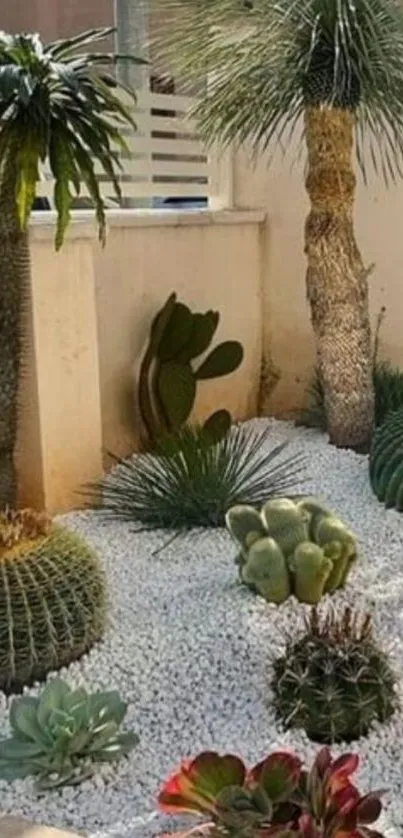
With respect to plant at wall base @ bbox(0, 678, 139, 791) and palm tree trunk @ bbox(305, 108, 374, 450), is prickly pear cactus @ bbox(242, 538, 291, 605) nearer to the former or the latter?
plant at wall base @ bbox(0, 678, 139, 791)

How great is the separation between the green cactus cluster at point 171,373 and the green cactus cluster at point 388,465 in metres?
0.80

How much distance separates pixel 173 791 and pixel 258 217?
4.56 m

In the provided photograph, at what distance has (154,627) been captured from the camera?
3121mm

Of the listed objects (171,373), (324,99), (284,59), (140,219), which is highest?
(284,59)

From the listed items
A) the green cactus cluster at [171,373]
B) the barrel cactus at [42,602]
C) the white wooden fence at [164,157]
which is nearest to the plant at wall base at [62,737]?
the barrel cactus at [42,602]

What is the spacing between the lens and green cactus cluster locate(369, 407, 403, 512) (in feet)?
13.7

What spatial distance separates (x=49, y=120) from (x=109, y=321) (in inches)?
67.5

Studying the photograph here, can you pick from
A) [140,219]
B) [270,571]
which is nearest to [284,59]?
[140,219]

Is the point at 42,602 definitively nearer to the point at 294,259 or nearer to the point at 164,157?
the point at 164,157

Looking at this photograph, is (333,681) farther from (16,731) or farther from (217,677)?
(16,731)

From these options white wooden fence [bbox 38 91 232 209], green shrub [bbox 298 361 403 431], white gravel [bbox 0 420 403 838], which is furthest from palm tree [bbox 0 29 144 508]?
green shrub [bbox 298 361 403 431]

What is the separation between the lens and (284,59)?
14.7 feet

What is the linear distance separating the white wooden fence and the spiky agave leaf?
143 cm

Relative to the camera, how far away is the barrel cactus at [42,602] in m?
2.72
